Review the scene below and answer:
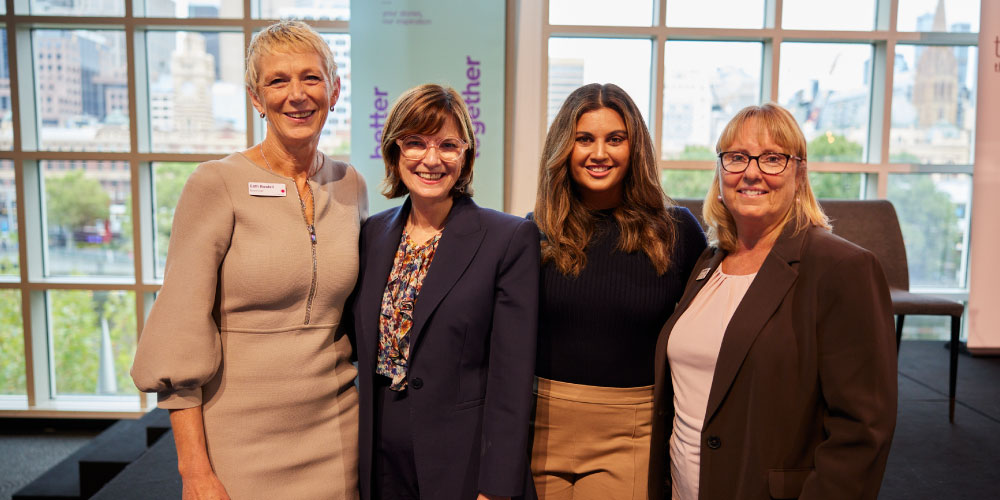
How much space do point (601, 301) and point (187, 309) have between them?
1078 mm

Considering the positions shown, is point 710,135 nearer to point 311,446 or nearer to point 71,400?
point 311,446

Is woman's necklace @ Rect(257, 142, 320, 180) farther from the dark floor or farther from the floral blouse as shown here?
the dark floor

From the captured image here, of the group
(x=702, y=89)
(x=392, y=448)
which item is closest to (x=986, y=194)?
(x=702, y=89)

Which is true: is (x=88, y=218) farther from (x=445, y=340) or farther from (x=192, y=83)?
(x=445, y=340)

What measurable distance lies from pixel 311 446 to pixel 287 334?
0.30 meters

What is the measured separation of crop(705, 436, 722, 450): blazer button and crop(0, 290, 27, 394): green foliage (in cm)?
532

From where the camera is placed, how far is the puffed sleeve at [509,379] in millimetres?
1444

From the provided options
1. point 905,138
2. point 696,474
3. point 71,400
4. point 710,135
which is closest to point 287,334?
point 696,474

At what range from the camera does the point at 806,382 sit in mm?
1353

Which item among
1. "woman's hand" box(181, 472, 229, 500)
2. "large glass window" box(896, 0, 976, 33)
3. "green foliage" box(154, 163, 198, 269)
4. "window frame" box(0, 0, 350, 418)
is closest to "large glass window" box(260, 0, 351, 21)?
"window frame" box(0, 0, 350, 418)

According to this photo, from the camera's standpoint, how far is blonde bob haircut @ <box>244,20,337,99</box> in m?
1.46

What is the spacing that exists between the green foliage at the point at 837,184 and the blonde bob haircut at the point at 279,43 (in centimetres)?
433

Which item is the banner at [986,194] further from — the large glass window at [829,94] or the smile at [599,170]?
the smile at [599,170]

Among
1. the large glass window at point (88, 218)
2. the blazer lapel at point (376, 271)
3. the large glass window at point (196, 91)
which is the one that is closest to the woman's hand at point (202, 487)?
the blazer lapel at point (376, 271)
